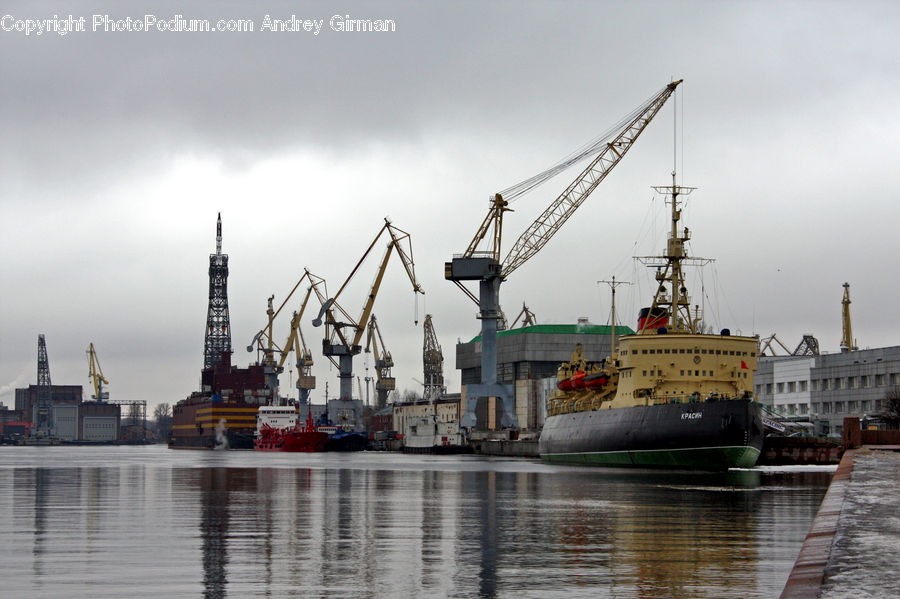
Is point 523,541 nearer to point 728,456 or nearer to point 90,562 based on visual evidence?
point 90,562

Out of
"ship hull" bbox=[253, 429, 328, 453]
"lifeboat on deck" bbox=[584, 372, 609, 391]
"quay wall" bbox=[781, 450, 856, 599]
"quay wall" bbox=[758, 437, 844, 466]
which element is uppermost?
"lifeboat on deck" bbox=[584, 372, 609, 391]

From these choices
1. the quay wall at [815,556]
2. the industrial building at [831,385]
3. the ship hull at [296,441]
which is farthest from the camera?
the ship hull at [296,441]

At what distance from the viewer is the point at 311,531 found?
26.1 metres

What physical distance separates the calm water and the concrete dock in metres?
1.20

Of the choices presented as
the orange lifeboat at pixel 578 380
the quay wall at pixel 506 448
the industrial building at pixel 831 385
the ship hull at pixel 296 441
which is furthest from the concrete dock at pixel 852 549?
the ship hull at pixel 296 441

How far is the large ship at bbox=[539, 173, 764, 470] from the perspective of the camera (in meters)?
63.6

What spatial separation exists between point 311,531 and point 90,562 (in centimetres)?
693

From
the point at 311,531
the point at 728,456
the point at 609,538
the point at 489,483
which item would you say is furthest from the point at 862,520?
the point at 728,456

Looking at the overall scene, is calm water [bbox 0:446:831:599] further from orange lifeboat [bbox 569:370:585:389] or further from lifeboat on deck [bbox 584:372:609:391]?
orange lifeboat [bbox 569:370:585:389]

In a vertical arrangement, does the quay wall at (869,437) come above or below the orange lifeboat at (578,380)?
below

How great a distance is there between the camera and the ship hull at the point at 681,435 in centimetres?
6281

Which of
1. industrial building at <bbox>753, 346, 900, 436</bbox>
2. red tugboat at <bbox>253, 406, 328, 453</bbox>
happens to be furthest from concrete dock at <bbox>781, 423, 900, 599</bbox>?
red tugboat at <bbox>253, 406, 328, 453</bbox>

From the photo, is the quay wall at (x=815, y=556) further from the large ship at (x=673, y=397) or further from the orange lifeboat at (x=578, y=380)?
the orange lifeboat at (x=578, y=380)

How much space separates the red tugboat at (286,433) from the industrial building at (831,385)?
6726cm
